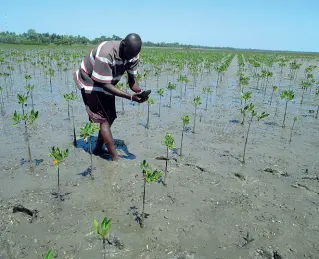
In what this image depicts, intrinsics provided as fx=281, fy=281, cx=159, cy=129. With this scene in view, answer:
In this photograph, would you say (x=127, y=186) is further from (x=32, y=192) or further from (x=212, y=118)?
(x=212, y=118)

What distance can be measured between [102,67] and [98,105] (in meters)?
0.75

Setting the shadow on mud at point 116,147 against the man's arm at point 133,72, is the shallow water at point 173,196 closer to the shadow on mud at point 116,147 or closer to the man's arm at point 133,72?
the shadow on mud at point 116,147

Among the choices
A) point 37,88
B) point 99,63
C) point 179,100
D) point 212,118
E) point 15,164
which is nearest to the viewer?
point 99,63

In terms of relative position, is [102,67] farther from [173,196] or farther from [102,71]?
[173,196]

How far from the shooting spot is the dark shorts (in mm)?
4590

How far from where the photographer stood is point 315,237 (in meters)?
3.20

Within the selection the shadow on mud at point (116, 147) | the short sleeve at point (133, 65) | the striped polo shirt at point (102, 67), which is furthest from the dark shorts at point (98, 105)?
the shadow on mud at point (116, 147)

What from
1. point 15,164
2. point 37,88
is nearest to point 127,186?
point 15,164

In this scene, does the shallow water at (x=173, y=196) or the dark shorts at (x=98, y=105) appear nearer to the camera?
the shallow water at (x=173, y=196)

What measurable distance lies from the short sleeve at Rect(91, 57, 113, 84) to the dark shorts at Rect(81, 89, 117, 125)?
416 mm

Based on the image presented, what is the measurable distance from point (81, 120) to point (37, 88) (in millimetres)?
5488

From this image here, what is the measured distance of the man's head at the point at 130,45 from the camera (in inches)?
161

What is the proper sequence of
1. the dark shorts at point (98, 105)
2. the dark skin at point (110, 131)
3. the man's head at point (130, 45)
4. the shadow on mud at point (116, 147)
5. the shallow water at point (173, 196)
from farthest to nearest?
1. the shadow on mud at point (116, 147)
2. the dark shorts at point (98, 105)
3. the dark skin at point (110, 131)
4. the man's head at point (130, 45)
5. the shallow water at point (173, 196)

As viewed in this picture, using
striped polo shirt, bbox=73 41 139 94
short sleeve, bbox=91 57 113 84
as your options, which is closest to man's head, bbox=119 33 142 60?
striped polo shirt, bbox=73 41 139 94
